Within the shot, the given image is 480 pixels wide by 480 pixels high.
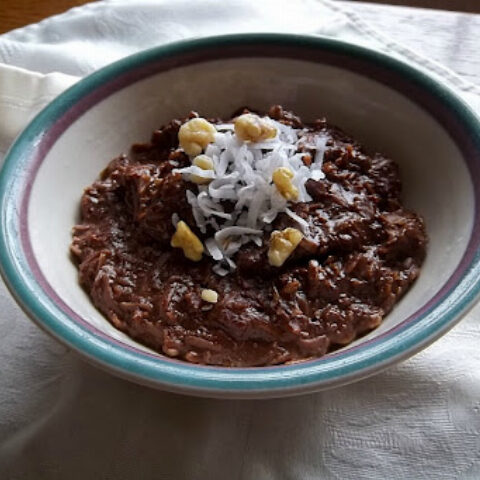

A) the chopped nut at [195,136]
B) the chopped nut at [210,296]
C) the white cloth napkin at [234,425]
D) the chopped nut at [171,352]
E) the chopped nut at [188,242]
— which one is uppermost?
the chopped nut at [195,136]

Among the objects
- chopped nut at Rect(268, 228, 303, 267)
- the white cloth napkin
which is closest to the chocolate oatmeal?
chopped nut at Rect(268, 228, 303, 267)

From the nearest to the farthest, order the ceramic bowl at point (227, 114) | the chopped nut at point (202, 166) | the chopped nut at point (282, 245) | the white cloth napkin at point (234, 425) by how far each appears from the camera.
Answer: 1. the ceramic bowl at point (227, 114)
2. the white cloth napkin at point (234, 425)
3. the chopped nut at point (282, 245)
4. the chopped nut at point (202, 166)

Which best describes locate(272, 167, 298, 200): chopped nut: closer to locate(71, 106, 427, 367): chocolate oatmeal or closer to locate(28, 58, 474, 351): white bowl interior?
locate(71, 106, 427, 367): chocolate oatmeal

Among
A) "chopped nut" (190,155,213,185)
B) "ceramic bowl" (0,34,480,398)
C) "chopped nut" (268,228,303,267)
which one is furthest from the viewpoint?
"chopped nut" (190,155,213,185)

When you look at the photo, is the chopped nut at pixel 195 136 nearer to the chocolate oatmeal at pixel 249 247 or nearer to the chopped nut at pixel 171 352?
the chocolate oatmeal at pixel 249 247

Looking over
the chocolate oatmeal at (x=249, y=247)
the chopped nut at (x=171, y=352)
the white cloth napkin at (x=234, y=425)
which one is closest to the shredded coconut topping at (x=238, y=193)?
the chocolate oatmeal at (x=249, y=247)

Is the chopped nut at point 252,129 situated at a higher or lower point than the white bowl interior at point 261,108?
higher

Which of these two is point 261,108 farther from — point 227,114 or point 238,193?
point 238,193

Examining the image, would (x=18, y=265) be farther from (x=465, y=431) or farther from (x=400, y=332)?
(x=465, y=431)
